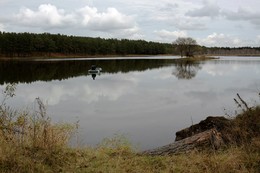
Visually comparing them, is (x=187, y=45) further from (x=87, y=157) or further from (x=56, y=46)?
(x=87, y=157)

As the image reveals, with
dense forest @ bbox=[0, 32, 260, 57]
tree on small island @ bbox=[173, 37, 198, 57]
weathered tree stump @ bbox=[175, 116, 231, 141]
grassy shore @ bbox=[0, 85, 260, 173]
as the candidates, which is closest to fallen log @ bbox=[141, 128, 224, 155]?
grassy shore @ bbox=[0, 85, 260, 173]

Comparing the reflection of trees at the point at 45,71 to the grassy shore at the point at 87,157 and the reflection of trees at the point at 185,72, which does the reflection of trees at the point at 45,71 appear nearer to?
the reflection of trees at the point at 185,72

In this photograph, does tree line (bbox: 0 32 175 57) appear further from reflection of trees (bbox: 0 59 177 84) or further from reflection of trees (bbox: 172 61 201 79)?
reflection of trees (bbox: 172 61 201 79)

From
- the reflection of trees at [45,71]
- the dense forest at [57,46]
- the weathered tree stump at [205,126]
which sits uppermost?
the dense forest at [57,46]

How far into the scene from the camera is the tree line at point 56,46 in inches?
4102

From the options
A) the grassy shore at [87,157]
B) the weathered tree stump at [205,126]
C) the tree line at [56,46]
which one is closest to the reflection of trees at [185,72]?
the weathered tree stump at [205,126]

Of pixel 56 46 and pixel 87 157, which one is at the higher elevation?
pixel 56 46

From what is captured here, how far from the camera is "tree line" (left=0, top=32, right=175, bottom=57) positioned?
10419 centimetres

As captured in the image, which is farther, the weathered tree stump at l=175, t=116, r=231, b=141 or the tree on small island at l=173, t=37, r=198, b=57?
the tree on small island at l=173, t=37, r=198, b=57

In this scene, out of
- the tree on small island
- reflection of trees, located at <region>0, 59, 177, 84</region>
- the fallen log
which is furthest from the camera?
the tree on small island

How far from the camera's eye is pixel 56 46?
120 m

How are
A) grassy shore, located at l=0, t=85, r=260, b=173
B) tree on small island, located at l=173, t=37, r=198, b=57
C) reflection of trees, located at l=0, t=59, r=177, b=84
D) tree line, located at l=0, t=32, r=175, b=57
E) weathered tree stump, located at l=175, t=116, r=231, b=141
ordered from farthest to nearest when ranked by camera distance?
tree on small island, located at l=173, t=37, r=198, b=57
tree line, located at l=0, t=32, r=175, b=57
reflection of trees, located at l=0, t=59, r=177, b=84
weathered tree stump, located at l=175, t=116, r=231, b=141
grassy shore, located at l=0, t=85, r=260, b=173

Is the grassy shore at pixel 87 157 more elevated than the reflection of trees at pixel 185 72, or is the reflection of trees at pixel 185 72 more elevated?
the grassy shore at pixel 87 157

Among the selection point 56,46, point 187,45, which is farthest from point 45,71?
point 187,45
